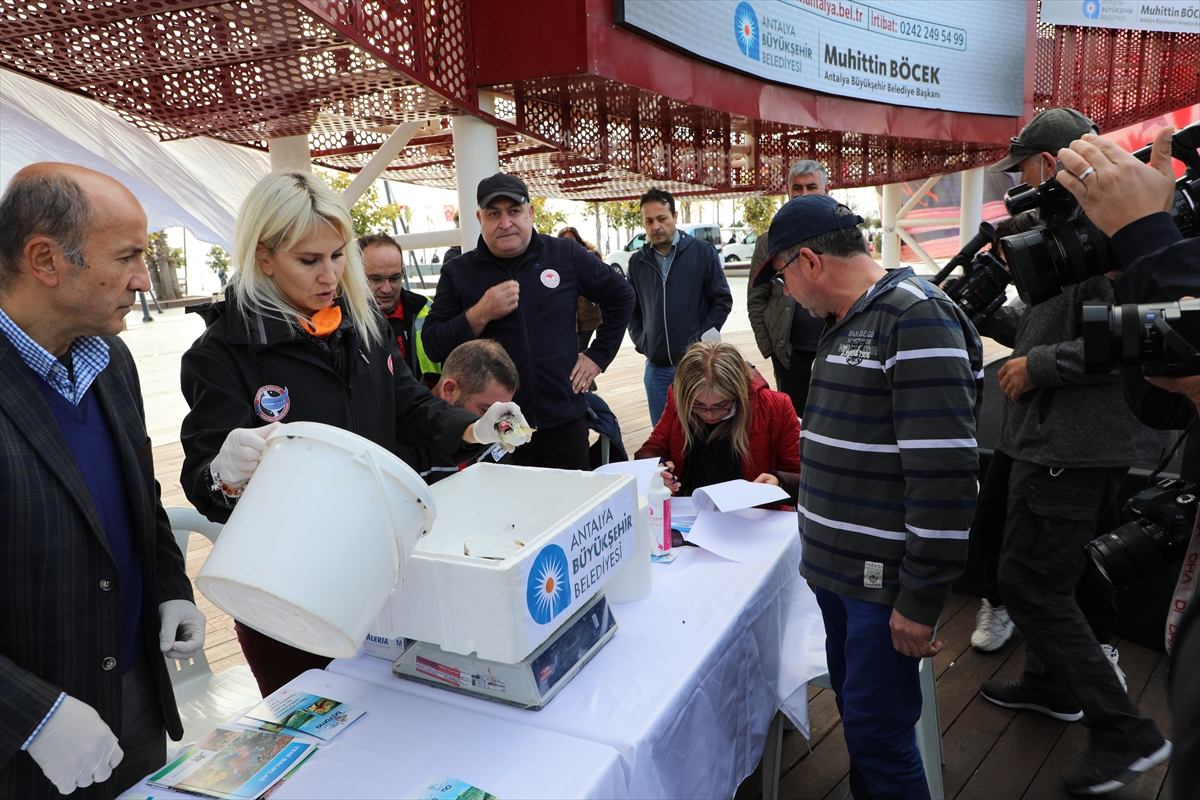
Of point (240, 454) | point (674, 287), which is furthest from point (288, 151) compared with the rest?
point (240, 454)

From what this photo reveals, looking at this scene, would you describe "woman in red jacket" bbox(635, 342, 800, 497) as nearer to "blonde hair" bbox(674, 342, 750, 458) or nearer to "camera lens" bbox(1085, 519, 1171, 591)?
"blonde hair" bbox(674, 342, 750, 458)

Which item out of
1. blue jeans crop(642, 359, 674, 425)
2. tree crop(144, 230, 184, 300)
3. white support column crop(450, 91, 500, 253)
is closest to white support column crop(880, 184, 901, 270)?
blue jeans crop(642, 359, 674, 425)

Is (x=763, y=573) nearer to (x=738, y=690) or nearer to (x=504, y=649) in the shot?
(x=738, y=690)

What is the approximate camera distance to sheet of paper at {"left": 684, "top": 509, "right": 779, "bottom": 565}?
1909 mm

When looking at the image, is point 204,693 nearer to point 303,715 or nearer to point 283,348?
point 303,715

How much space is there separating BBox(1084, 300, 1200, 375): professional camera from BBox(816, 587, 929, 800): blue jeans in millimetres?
719

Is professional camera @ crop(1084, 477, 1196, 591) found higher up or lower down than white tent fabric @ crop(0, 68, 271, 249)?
lower down

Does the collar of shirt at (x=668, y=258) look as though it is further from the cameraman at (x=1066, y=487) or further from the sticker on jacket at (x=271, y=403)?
the sticker on jacket at (x=271, y=403)

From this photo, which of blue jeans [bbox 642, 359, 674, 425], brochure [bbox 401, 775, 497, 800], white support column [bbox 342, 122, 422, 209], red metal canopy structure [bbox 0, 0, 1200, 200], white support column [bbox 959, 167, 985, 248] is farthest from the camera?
white support column [bbox 959, 167, 985, 248]

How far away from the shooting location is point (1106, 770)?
6.63 ft

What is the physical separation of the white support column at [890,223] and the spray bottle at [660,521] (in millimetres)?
9398

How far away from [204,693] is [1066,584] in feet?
7.74

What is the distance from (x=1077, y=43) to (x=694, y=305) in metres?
7.54

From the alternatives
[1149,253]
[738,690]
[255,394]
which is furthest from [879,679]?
[255,394]
